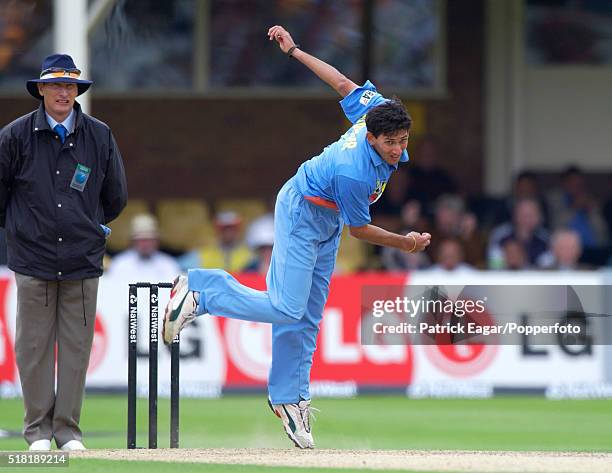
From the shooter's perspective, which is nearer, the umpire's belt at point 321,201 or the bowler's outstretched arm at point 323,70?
the umpire's belt at point 321,201

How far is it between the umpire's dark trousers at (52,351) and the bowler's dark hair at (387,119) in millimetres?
1940

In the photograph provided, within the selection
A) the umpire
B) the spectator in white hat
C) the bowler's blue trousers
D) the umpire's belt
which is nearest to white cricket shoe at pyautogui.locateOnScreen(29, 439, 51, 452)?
the umpire

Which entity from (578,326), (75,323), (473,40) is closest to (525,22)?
(473,40)

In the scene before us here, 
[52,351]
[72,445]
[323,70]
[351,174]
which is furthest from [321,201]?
[72,445]

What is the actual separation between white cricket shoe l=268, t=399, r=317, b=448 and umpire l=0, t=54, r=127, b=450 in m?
1.19

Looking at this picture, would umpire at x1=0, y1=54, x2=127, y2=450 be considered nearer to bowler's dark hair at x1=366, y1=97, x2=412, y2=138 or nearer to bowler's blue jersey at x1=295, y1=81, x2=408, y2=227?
bowler's blue jersey at x1=295, y1=81, x2=408, y2=227

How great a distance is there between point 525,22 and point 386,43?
1.75 meters

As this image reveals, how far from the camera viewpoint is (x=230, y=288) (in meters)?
8.20

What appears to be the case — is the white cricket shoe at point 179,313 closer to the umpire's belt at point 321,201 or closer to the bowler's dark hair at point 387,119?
the umpire's belt at point 321,201

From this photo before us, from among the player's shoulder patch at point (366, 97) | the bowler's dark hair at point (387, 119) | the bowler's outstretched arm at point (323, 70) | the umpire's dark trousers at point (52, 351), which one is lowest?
the umpire's dark trousers at point (52, 351)

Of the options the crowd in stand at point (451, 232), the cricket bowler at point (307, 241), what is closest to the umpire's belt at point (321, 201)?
the cricket bowler at point (307, 241)

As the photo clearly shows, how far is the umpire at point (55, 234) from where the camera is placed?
27.6 feet

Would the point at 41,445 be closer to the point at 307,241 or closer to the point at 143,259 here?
the point at 307,241

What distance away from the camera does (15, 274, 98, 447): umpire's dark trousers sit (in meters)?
8.52
